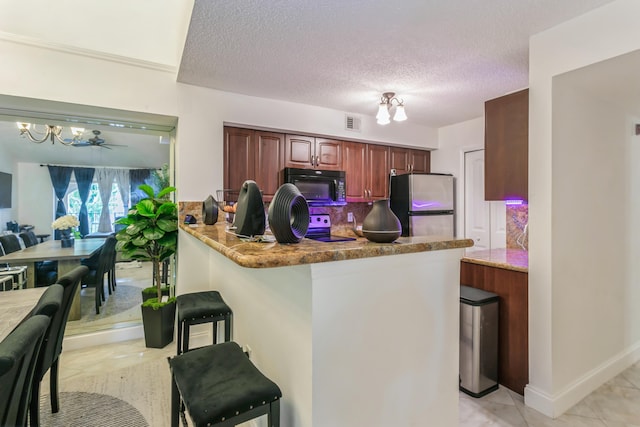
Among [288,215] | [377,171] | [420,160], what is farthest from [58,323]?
[420,160]

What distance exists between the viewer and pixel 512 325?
7.32 ft

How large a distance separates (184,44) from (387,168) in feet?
8.97

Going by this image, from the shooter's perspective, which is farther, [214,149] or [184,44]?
[214,149]

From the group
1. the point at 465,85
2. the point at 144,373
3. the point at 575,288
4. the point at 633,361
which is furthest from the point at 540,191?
the point at 144,373

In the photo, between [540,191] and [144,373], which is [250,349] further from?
[540,191]

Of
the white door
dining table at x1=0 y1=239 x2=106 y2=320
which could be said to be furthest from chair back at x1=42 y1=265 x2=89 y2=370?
the white door

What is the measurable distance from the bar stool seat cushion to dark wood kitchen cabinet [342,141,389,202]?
6.91 feet

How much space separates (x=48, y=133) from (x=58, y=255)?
1116mm

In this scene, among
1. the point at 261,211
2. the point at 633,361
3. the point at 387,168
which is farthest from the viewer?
the point at 387,168

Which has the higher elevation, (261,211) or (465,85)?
(465,85)

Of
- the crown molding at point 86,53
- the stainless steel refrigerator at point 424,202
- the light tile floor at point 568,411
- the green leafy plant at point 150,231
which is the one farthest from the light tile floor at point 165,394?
the crown molding at point 86,53

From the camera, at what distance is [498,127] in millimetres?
2307

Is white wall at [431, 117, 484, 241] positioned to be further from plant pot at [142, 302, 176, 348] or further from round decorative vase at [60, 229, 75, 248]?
round decorative vase at [60, 229, 75, 248]

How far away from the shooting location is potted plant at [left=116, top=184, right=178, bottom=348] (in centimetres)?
278
